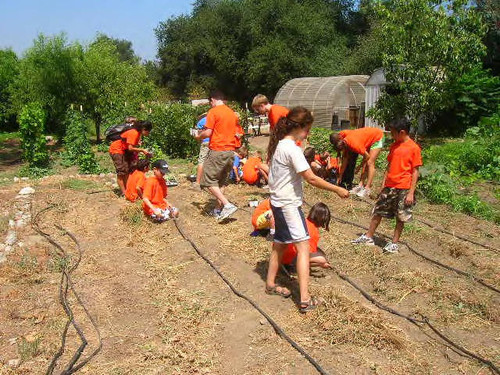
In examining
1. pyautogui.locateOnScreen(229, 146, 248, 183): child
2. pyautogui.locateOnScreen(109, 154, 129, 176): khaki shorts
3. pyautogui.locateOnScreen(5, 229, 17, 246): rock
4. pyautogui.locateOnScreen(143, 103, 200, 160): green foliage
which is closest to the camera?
pyautogui.locateOnScreen(5, 229, 17, 246): rock

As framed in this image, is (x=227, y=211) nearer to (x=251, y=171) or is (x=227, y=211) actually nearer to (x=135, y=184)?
(x=135, y=184)

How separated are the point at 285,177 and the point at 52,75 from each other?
1439 centimetres

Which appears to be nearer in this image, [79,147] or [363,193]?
[363,193]

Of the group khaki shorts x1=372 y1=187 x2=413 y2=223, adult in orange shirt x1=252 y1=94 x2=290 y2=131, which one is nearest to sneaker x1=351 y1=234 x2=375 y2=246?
khaki shorts x1=372 y1=187 x2=413 y2=223

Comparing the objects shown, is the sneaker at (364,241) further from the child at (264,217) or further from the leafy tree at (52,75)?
the leafy tree at (52,75)

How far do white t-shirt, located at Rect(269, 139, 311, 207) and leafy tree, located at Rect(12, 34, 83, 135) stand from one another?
1411 cm

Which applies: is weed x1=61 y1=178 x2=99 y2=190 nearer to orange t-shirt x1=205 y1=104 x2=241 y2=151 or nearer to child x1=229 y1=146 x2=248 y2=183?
child x1=229 y1=146 x2=248 y2=183

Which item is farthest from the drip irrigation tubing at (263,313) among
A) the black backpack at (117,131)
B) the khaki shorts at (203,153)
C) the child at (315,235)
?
the black backpack at (117,131)

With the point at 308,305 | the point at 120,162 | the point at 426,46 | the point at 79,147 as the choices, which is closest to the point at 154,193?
the point at 120,162

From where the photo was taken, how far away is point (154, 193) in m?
6.86

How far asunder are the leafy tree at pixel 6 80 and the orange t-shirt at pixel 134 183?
1648cm

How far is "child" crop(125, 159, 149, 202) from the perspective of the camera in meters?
7.65

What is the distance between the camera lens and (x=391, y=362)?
135 inches

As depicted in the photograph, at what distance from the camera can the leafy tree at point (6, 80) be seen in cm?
2291
